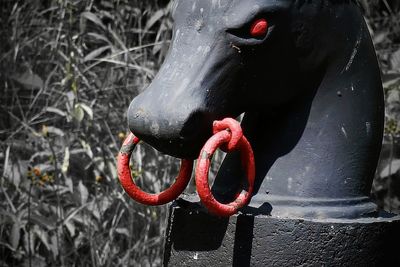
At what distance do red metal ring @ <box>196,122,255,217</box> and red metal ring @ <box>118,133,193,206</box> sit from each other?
0.13m

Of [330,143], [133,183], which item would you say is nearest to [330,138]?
[330,143]

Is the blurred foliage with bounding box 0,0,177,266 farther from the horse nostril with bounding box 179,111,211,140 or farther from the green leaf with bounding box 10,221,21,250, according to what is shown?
the horse nostril with bounding box 179,111,211,140

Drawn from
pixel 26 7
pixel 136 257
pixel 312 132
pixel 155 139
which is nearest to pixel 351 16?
pixel 312 132

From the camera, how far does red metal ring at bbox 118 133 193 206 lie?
1.71m

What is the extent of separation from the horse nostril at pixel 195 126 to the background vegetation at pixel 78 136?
1.34 meters

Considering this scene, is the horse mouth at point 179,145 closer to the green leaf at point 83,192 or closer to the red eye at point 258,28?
the red eye at point 258,28

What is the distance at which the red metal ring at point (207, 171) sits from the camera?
5.08ft

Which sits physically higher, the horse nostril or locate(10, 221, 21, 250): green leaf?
the horse nostril

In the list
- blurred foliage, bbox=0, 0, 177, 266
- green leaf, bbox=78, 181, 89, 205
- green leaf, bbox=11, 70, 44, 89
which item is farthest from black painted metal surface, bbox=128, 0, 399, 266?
green leaf, bbox=11, 70, 44, 89

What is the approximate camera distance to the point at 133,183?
1724 millimetres

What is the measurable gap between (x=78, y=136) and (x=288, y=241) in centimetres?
191

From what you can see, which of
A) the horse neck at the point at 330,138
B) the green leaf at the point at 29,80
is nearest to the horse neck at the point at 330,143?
the horse neck at the point at 330,138

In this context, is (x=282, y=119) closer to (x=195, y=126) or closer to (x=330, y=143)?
(x=330, y=143)

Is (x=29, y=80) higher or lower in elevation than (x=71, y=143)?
higher
